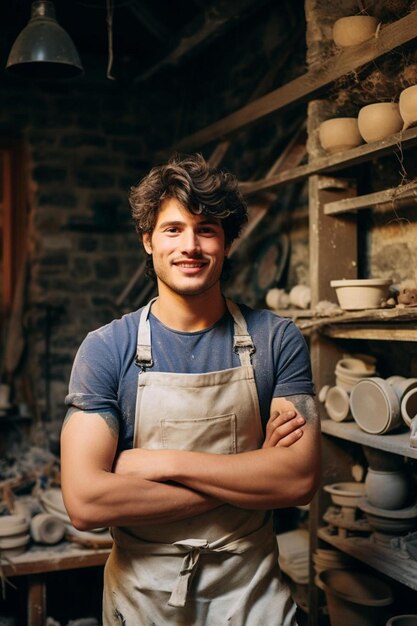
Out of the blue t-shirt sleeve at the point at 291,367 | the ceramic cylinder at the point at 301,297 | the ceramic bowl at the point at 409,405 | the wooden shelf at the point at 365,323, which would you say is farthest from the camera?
the ceramic cylinder at the point at 301,297

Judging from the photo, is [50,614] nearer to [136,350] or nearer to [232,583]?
[232,583]

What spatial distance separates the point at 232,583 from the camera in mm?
2119

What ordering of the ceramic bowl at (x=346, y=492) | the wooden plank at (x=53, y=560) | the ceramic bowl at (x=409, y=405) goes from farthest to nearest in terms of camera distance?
1. the ceramic bowl at (x=346, y=492)
2. the wooden plank at (x=53, y=560)
3. the ceramic bowl at (x=409, y=405)

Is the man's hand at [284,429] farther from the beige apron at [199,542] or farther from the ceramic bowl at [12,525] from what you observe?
the ceramic bowl at [12,525]

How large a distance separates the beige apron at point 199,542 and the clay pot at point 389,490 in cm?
120

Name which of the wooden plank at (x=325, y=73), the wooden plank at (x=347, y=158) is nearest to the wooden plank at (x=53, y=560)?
the wooden plank at (x=347, y=158)

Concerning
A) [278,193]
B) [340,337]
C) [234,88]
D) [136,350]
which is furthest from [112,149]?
[136,350]

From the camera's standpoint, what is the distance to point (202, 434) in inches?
83.8

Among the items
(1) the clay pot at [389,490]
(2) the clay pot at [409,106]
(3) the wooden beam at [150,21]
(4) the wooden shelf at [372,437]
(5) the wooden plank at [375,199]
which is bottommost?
(1) the clay pot at [389,490]

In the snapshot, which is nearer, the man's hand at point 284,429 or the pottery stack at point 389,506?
the man's hand at point 284,429

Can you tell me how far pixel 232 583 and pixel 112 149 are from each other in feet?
16.5

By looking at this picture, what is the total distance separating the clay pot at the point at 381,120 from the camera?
3.11 meters

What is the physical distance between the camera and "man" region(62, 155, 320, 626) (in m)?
1.99

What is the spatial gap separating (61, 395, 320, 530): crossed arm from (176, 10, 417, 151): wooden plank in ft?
6.13
